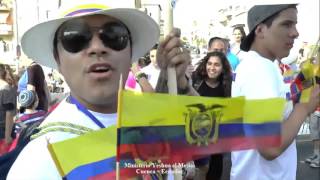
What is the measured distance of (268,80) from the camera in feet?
7.48

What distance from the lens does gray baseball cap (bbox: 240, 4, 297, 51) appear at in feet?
7.93

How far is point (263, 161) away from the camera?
91.0 inches

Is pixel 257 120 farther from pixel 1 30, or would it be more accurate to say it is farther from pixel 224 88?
pixel 1 30

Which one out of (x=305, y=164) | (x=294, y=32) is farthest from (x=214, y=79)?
(x=294, y=32)

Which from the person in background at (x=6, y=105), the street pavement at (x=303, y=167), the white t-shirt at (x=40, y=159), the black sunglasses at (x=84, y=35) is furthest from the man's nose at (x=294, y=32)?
the person in background at (x=6, y=105)

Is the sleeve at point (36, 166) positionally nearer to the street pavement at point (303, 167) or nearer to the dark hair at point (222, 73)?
the dark hair at point (222, 73)

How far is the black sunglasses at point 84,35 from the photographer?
55.0 inches

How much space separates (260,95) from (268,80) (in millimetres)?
103

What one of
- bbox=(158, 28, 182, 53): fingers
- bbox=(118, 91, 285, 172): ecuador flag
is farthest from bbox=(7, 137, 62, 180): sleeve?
bbox=(158, 28, 182, 53): fingers

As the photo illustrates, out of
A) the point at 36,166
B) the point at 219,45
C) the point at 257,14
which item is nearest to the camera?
the point at 36,166

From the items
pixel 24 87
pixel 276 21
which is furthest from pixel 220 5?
pixel 24 87

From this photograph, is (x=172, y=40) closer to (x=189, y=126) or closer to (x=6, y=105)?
(x=189, y=126)

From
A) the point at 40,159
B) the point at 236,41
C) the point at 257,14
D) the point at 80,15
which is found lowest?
the point at 40,159

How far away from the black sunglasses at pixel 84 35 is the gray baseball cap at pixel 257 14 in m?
1.21
